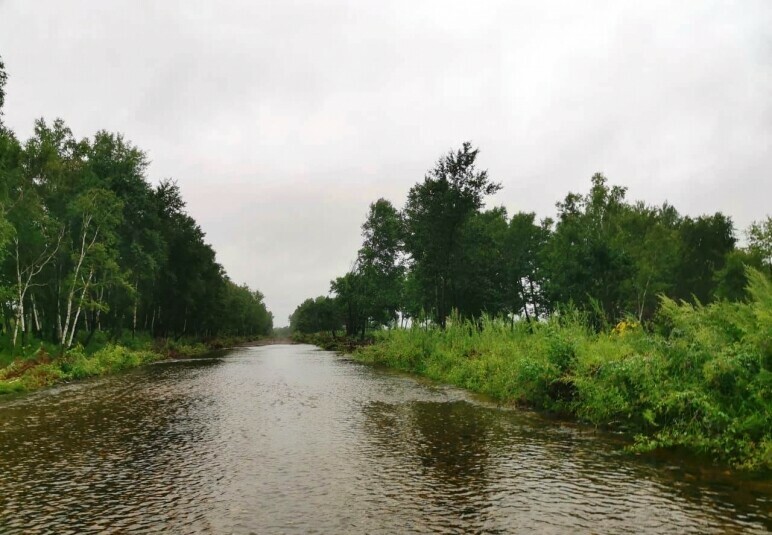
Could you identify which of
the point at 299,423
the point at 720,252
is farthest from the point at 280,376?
the point at 720,252

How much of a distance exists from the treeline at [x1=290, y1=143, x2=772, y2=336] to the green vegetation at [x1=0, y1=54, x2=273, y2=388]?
80.6 feet

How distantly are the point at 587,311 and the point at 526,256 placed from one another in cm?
5576

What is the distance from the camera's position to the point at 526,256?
73500 millimetres

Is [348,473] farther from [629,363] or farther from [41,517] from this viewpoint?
[629,363]

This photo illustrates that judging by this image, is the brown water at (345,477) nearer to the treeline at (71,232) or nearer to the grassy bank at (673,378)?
the grassy bank at (673,378)

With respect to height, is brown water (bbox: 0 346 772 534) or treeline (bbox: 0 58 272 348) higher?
treeline (bbox: 0 58 272 348)

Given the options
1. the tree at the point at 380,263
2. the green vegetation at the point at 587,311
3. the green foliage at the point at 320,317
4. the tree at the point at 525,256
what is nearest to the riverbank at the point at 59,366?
the green vegetation at the point at 587,311

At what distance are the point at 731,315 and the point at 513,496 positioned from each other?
768cm

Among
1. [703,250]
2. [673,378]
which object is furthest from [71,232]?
[703,250]

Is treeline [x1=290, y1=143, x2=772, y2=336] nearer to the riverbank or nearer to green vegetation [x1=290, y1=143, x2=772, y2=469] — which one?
green vegetation [x1=290, y1=143, x2=772, y2=469]

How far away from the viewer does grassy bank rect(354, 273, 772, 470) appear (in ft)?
31.1

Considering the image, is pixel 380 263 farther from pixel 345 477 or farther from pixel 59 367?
pixel 345 477

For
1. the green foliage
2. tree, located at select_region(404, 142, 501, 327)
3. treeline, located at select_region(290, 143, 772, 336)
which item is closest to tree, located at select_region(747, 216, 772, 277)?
treeline, located at select_region(290, 143, 772, 336)

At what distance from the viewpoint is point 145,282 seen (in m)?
59.0
